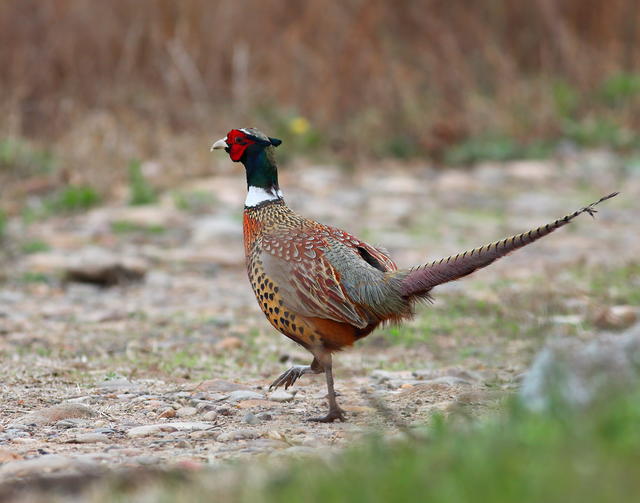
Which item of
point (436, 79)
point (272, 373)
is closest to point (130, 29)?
point (436, 79)

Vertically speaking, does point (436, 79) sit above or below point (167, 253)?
above

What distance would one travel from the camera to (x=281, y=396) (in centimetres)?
533

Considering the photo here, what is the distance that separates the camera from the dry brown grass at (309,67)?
13.3 m

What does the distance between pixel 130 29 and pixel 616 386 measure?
11.7m

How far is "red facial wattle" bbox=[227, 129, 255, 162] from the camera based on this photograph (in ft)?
18.5

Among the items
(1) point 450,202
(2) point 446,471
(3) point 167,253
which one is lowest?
(2) point 446,471

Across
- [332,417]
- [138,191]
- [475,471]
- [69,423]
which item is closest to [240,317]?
[332,417]

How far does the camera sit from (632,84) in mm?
14664

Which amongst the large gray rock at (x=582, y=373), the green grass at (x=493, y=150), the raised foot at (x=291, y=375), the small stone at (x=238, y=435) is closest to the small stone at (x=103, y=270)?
the raised foot at (x=291, y=375)

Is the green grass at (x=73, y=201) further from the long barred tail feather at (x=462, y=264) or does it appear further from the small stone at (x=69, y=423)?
the long barred tail feather at (x=462, y=264)

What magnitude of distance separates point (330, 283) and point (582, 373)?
5.84ft

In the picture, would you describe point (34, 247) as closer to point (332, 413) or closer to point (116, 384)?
point (116, 384)

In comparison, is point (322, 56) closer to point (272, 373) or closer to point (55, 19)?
point (55, 19)

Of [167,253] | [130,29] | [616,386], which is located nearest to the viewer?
[616,386]
